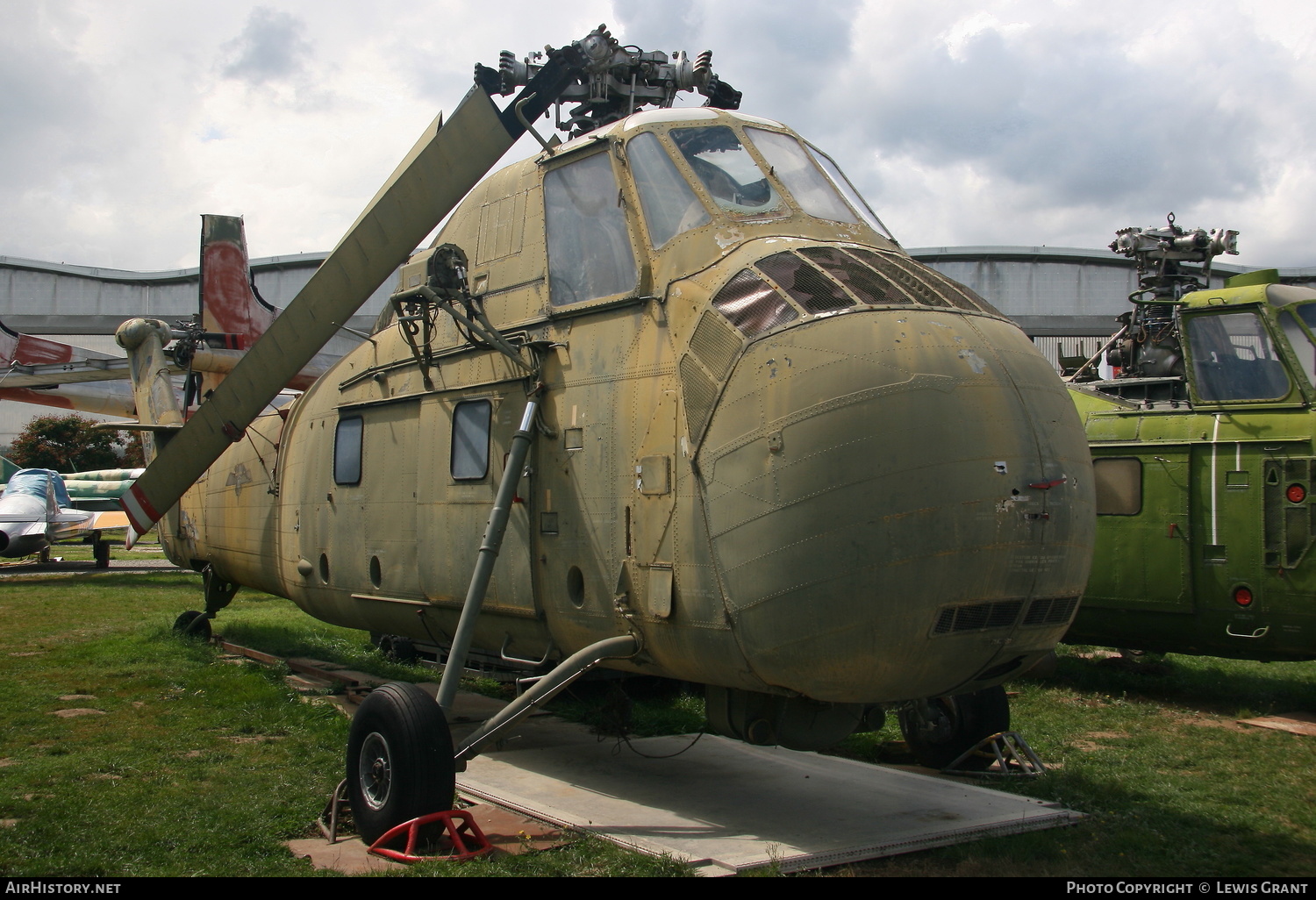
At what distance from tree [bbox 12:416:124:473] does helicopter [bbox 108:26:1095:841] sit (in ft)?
172

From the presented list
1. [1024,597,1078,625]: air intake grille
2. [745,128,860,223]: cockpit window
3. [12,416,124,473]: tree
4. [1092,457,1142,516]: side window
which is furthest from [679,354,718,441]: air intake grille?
[12,416,124,473]: tree

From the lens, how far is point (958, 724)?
7.37m

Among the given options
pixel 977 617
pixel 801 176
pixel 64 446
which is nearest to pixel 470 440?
pixel 801 176

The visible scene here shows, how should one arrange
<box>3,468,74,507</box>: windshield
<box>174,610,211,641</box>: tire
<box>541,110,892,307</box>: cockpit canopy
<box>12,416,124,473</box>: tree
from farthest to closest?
1. <box>12,416,124,473</box>: tree
2. <box>3,468,74,507</box>: windshield
3. <box>174,610,211,641</box>: tire
4. <box>541,110,892,307</box>: cockpit canopy

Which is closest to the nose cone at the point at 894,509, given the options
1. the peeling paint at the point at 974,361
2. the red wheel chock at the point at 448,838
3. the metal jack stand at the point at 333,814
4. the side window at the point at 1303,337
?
the peeling paint at the point at 974,361

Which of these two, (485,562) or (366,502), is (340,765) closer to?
(366,502)

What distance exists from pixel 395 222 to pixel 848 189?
346 centimetres

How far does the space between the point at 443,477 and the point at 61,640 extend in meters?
9.47

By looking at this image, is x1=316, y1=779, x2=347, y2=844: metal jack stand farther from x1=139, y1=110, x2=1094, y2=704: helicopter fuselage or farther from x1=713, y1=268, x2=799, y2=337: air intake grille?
x1=713, y1=268, x2=799, y2=337: air intake grille

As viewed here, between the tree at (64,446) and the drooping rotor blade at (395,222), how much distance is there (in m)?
52.4

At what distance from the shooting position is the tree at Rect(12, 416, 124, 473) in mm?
53938

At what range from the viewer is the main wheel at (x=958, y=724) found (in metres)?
7.33

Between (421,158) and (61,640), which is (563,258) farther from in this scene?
(61,640)
